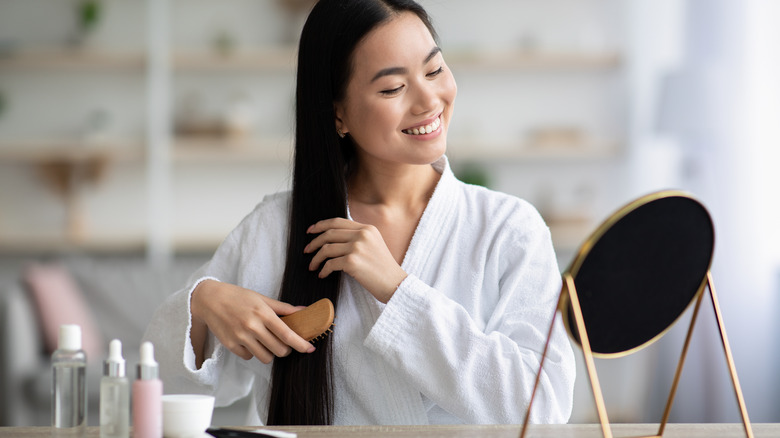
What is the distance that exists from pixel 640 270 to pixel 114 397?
2.09ft

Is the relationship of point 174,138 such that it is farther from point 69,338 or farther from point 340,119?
point 69,338

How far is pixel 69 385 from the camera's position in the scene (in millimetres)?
1047

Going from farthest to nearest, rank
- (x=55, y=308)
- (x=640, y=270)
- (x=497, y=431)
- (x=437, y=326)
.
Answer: (x=55, y=308) → (x=437, y=326) → (x=497, y=431) → (x=640, y=270)

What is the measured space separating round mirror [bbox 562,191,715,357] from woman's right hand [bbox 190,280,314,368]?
569 millimetres

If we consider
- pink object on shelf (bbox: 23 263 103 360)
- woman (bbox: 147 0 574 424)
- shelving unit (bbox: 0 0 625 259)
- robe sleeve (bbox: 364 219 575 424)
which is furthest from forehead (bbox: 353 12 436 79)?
shelving unit (bbox: 0 0 625 259)

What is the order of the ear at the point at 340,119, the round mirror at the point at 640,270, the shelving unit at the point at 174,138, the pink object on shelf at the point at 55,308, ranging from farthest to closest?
the shelving unit at the point at 174,138 → the pink object on shelf at the point at 55,308 → the ear at the point at 340,119 → the round mirror at the point at 640,270

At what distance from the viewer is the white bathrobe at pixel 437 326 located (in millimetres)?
1277

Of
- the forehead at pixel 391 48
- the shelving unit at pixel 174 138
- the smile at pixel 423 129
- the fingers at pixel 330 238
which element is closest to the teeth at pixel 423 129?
the smile at pixel 423 129

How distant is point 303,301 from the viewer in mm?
1423

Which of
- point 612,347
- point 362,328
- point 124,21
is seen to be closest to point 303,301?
point 362,328

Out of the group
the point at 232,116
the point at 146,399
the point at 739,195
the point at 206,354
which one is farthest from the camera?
the point at 232,116

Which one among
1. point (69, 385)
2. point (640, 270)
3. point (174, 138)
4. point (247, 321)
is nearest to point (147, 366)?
point (69, 385)

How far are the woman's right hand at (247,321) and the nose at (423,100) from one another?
0.40m

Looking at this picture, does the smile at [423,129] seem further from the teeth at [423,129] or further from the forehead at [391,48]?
the forehead at [391,48]
